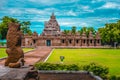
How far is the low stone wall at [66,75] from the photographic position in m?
16.9

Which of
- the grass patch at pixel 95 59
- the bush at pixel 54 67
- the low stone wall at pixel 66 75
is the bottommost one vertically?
the grass patch at pixel 95 59

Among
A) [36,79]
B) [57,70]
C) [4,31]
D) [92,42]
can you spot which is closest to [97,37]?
[92,42]

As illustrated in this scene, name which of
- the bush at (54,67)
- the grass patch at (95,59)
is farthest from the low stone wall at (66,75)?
the grass patch at (95,59)

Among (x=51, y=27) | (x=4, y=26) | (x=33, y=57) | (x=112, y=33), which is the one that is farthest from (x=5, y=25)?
(x=33, y=57)

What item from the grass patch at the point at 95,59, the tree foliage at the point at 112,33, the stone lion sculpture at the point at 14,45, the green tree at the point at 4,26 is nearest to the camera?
the stone lion sculpture at the point at 14,45

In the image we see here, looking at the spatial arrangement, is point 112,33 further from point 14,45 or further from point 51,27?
point 14,45

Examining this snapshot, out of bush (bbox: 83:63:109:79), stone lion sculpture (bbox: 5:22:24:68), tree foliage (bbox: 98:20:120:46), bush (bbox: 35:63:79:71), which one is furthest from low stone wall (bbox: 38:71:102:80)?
tree foliage (bbox: 98:20:120:46)

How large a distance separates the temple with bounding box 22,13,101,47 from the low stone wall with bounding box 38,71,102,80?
230ft

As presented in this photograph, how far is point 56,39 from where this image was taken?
89.7 metres

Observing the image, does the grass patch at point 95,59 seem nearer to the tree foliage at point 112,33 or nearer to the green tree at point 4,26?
the tree foliage at point 112,33

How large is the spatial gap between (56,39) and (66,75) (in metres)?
71.5

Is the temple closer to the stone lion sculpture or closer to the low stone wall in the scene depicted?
the low stone wall

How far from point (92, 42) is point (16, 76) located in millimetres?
81845

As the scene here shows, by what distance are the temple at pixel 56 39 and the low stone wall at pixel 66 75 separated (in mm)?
70030
